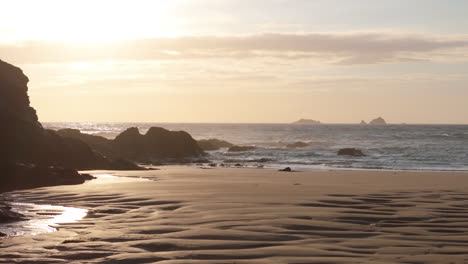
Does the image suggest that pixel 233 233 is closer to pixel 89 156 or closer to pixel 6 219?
pixel 6 219

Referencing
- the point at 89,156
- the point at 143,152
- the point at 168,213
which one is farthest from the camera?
the point at 143,152

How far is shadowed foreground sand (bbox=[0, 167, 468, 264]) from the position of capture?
6.74m

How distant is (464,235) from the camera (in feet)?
26.4

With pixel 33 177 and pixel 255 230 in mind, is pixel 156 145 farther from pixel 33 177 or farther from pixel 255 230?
pixel 255 230

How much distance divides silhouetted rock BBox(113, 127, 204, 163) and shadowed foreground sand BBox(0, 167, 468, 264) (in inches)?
1254

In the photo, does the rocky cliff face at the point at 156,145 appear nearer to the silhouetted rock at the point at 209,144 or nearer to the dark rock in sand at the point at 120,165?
the silhouetted rock at the point at 209,144

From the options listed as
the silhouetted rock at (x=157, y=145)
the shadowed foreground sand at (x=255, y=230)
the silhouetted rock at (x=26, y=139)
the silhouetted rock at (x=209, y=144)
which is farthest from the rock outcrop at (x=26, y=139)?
the silhouetted rock at (x=209, y=144)

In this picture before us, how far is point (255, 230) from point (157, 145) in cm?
3941

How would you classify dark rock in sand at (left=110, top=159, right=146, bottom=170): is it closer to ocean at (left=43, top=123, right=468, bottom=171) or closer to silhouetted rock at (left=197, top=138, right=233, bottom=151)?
ocean at (left=43, top=123, right=468, bottom=171)

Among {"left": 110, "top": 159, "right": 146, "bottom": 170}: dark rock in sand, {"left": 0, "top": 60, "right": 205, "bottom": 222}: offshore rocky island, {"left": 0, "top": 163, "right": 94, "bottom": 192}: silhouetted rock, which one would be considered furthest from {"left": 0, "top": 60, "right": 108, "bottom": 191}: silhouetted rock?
{"left": 0, "top": 163, "right": 94, "bottom": 192}: silhouetted rock

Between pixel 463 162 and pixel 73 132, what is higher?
pixel 73 132

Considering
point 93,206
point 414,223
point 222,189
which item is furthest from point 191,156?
point 414,223

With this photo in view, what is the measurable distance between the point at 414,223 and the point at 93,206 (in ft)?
19.9

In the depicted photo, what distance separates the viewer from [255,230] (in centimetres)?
821
